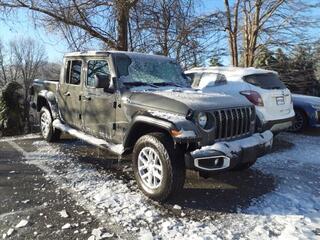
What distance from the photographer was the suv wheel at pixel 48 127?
7.45 meters

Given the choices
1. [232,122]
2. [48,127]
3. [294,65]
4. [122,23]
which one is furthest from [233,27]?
[232,122]

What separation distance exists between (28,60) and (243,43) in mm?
42507

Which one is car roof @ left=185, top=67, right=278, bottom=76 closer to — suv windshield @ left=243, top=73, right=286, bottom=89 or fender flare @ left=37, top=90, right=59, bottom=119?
suv windshield @ left=243, top=73, right=286, bottom=89

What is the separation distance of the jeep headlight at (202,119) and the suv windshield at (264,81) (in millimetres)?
3555

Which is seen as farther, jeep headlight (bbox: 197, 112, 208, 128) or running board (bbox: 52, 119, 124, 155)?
running board (bbox: 52, 119, 124, 155)

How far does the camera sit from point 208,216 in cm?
404

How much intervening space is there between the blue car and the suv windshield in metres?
2.56

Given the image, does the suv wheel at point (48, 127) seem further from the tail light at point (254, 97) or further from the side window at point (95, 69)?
the tail light at point (254, 97)

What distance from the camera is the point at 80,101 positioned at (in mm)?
6125

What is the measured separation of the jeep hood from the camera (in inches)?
166

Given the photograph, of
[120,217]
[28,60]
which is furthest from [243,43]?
[28,60]

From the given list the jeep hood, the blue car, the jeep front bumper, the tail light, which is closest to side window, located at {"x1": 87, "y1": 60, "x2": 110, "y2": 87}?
the jeep hood

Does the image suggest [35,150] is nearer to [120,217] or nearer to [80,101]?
[80,101]

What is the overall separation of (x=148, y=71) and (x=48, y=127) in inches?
122
